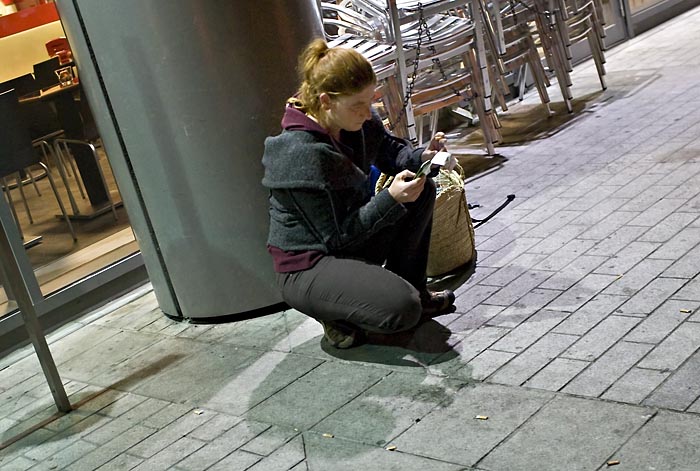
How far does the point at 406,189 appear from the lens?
12.7ft

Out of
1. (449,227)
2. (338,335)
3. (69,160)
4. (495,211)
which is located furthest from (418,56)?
(338,335)

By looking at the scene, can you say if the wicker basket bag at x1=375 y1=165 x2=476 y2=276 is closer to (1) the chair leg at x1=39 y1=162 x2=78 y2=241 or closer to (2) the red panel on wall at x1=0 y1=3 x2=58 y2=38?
(1) the chair leg at x1=39 y1=162 x2=78 y2=241

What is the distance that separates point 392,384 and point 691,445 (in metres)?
1.23

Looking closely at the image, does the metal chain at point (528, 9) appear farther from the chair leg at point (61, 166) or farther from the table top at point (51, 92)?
the chair leg at point (61, 166)

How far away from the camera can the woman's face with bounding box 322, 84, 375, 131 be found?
12.8 feet

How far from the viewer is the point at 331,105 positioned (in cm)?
395

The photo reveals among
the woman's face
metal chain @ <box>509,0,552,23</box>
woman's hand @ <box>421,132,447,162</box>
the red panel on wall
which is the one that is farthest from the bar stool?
metal chain @ <box>509,0,552,23</box>

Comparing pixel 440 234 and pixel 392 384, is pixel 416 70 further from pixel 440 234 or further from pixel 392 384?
pixel 392 384

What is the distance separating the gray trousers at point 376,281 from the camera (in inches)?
156

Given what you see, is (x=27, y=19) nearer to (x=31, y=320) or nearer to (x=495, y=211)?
(x=31, y=320)

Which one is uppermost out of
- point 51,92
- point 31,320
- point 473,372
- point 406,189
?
point 51,92

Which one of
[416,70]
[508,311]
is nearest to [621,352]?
[508,311]

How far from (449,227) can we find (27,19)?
103 inches

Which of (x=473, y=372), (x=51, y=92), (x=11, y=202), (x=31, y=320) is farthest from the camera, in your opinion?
(x=51, y=92)
